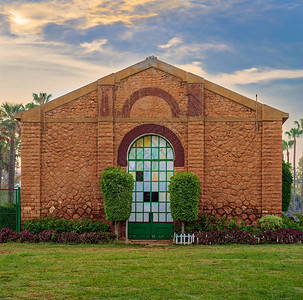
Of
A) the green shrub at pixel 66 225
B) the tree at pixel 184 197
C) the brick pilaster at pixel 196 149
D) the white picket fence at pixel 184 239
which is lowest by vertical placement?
the white picket fence at pixel 184 239

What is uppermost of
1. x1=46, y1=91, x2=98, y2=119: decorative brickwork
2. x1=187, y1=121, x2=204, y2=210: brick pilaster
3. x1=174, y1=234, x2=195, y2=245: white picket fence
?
x1=46, y1=91, x2=98, y2=119: decorative brickwork

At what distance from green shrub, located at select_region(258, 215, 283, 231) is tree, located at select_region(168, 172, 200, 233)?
2.60m

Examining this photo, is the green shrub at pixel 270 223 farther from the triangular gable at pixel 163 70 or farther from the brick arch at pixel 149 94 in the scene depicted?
the brick arch at pixel 149 94

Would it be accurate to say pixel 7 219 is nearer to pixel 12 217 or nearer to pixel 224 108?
pixel 12 217

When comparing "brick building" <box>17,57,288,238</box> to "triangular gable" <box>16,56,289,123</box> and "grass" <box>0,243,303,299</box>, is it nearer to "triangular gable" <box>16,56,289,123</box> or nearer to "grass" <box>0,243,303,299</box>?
"triangular gable" <box>16,56,289,123</box>

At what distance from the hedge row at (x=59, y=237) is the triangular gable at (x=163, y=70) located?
14.9 feet

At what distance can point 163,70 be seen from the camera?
64.2 feet

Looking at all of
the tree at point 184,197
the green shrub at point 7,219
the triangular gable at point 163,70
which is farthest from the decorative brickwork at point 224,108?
the green shrub at point 7,219

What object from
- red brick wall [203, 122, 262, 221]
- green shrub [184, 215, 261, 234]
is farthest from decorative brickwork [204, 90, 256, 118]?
green shrub [184, 215, 261, 234]

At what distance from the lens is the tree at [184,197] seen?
58.0ft

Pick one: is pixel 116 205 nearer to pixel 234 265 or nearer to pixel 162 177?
pixel 162 177

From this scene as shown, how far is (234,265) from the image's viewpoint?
12297 millimetres

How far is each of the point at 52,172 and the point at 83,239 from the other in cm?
317

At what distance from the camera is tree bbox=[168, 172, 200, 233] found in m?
17.7
